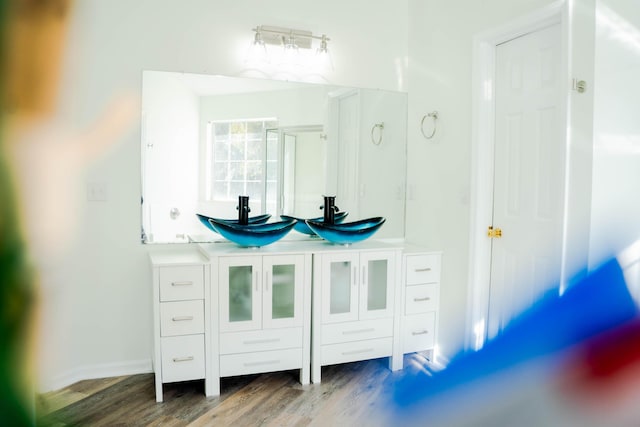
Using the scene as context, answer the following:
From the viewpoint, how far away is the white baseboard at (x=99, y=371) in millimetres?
2184

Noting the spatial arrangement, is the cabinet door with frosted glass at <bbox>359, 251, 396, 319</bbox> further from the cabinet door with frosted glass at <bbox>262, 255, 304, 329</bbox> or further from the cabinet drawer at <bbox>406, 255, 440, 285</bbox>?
the cabinet door with frosted glass at <bbox>262, 255, 304, 329</bbox>

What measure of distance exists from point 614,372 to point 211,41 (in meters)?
2.37

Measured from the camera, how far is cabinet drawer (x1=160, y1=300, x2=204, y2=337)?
80.3 inches

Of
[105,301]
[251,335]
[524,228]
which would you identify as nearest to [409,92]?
[524,228]

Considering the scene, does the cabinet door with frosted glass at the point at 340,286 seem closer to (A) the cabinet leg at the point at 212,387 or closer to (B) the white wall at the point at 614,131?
(A) the cabinet leg at the point at 212,387

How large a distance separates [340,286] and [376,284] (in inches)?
8.5

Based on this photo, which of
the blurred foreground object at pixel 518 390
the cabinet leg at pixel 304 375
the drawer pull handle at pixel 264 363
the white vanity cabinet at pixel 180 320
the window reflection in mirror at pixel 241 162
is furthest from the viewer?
the window reflection in mirror at pixel 241 162

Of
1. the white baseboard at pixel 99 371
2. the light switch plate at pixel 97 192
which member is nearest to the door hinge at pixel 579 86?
the light switch plate at pixel 97 192

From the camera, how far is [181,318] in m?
2.06

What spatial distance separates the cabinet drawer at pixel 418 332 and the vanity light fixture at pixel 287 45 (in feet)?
5.31

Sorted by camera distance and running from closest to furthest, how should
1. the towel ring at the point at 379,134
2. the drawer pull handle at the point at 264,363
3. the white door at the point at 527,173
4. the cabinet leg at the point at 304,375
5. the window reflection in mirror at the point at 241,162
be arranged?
the white door at the point at 527,173 < the drawer pull handle at the point at 264,363 < the cabinet leg at the point at 304,375 < the window reflection in mirror at the point at 241,162 < the towel ring at the point at 379,134

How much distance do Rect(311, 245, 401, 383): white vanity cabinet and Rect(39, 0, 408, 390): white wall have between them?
96cm

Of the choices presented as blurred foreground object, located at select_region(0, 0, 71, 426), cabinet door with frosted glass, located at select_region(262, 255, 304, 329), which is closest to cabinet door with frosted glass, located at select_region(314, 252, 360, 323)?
cabinet door with frosted glass, located at select_region(262, 255, 304, 329)

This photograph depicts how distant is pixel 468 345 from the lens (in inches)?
91.1
